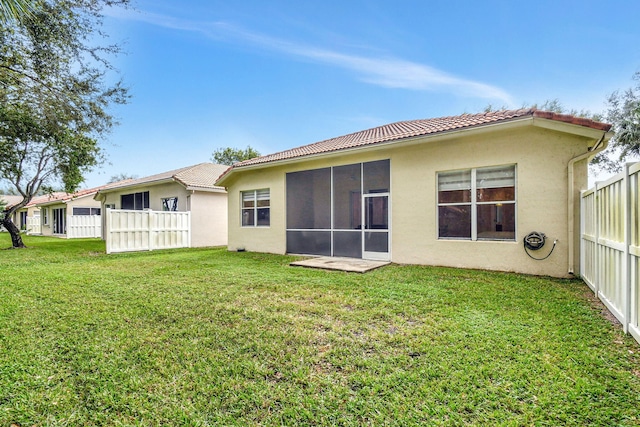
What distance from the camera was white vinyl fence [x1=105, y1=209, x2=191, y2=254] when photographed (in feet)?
41.0

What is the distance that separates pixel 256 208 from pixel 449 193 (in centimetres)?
737

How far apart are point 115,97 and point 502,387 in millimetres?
13657

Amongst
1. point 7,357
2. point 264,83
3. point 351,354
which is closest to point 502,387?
point 351,354

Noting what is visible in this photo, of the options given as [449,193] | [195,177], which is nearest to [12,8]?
[449,193]

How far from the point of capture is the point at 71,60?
9656 mm

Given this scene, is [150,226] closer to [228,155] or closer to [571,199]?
[571,199]

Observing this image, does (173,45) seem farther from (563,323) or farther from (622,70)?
(622,70)

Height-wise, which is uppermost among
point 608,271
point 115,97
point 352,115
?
point 352,115

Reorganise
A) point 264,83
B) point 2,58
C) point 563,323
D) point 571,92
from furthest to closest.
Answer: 1. point 571,92
2. point 264,83
3. point 2,58
4. point 563,323

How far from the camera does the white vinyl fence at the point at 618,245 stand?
10.7ft

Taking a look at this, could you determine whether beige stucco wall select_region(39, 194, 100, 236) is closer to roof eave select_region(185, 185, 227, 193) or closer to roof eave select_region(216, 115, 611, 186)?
roof eave select_region(185, 185, 227, 193)

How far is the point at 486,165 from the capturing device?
7.45 m

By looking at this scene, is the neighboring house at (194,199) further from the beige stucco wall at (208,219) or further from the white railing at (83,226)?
the white railing at (83,226)

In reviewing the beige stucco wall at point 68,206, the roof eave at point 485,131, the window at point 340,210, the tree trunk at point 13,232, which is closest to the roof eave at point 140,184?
the tree trunk at point 13,232
